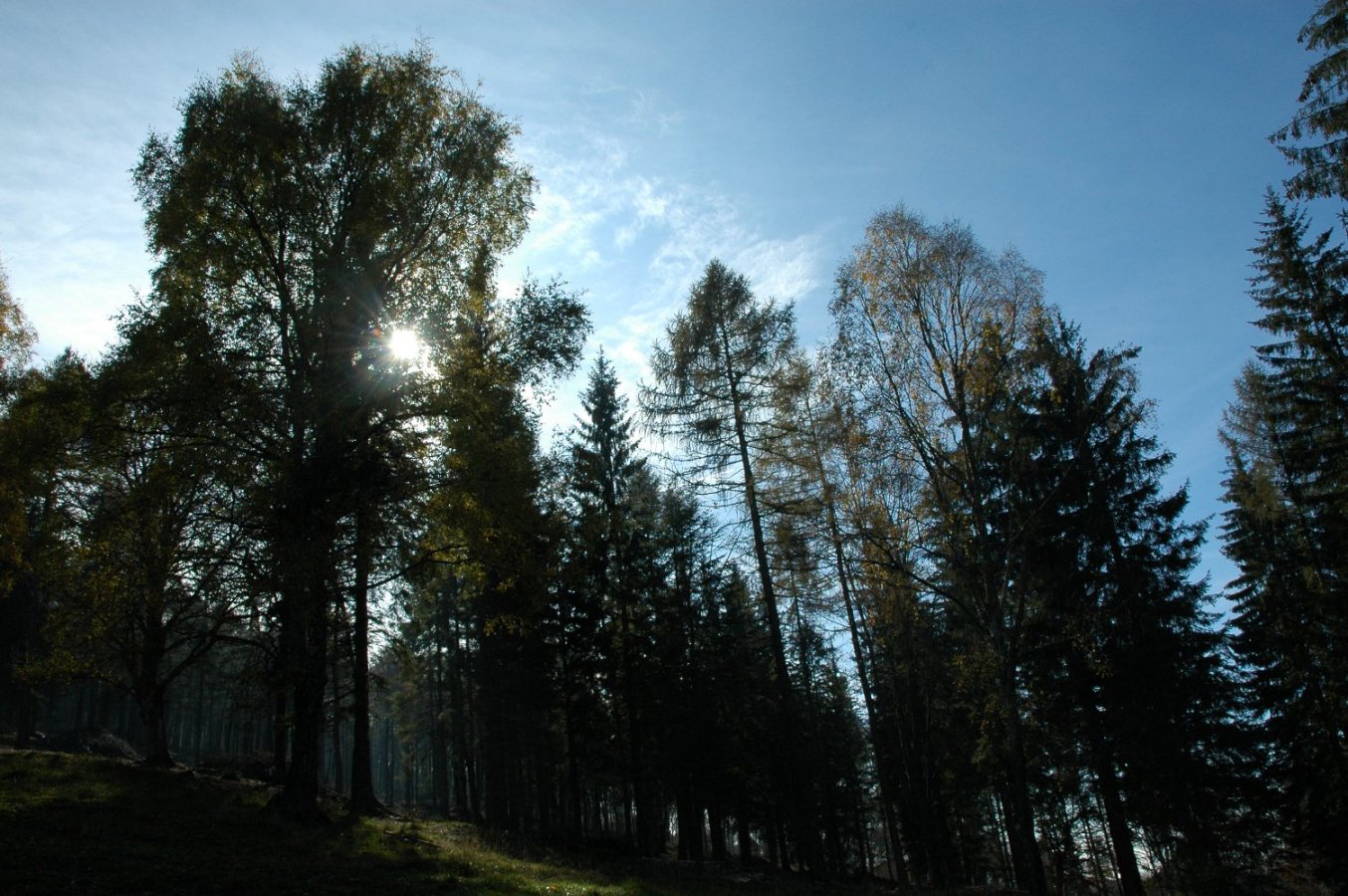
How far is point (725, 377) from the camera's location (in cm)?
2053

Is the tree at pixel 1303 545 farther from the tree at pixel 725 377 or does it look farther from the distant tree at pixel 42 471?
the distant tree at pixel 42 471

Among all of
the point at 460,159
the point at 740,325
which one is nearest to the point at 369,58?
the point at 460,159

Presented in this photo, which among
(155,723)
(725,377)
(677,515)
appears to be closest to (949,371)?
(725,377)

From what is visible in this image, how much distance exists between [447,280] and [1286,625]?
1067 inches

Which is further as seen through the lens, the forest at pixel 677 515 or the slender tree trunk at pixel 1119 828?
the slender tree trunk at pixel 1119 828

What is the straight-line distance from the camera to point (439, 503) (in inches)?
509

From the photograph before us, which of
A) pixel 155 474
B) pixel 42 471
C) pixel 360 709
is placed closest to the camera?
pixel 155 474

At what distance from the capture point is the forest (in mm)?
12188

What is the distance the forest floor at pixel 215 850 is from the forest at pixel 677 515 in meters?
1.65

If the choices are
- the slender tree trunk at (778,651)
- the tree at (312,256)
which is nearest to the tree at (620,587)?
the slender tree trunk at (778,651)

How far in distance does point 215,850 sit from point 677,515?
713 inches

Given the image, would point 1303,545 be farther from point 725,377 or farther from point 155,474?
point 155,474

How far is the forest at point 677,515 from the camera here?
1219 cm

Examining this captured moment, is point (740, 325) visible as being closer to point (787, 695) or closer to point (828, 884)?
point (787, 695)
